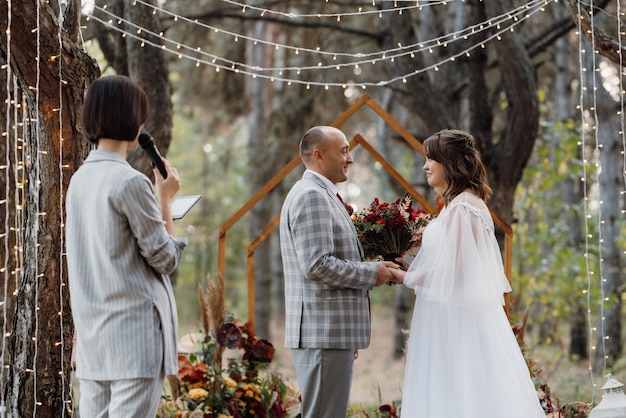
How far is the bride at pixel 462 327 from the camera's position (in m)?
3.73

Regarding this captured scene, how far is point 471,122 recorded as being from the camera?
304 inches

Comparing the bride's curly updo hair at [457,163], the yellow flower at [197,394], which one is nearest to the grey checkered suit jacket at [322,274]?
the bride's curly updo hair at [457,163]

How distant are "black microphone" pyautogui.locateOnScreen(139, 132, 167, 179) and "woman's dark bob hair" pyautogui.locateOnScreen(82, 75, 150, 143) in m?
0.12

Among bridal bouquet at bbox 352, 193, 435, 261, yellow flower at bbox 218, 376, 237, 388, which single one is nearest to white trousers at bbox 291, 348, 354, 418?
bridal bouquet at bbox 352, 193, 435, 261

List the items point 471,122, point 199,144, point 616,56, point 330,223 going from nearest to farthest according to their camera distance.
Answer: point 330,223
point 616,56
point 471,122
point 199,144

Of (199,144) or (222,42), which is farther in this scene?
(199,144)

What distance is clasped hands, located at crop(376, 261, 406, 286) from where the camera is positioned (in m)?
3.79

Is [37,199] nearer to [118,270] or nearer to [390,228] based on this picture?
[118,270]

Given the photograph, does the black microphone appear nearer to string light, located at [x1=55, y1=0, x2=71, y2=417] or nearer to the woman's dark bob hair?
the woman's dark bob hair

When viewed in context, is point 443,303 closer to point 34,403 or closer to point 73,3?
point 34,403

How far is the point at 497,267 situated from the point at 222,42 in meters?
8.32

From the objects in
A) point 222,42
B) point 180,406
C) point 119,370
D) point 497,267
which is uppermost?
point 222,42

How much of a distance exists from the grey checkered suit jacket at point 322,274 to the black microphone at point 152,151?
0.96 meters

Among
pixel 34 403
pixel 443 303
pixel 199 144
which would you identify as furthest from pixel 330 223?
pixel 199 144
